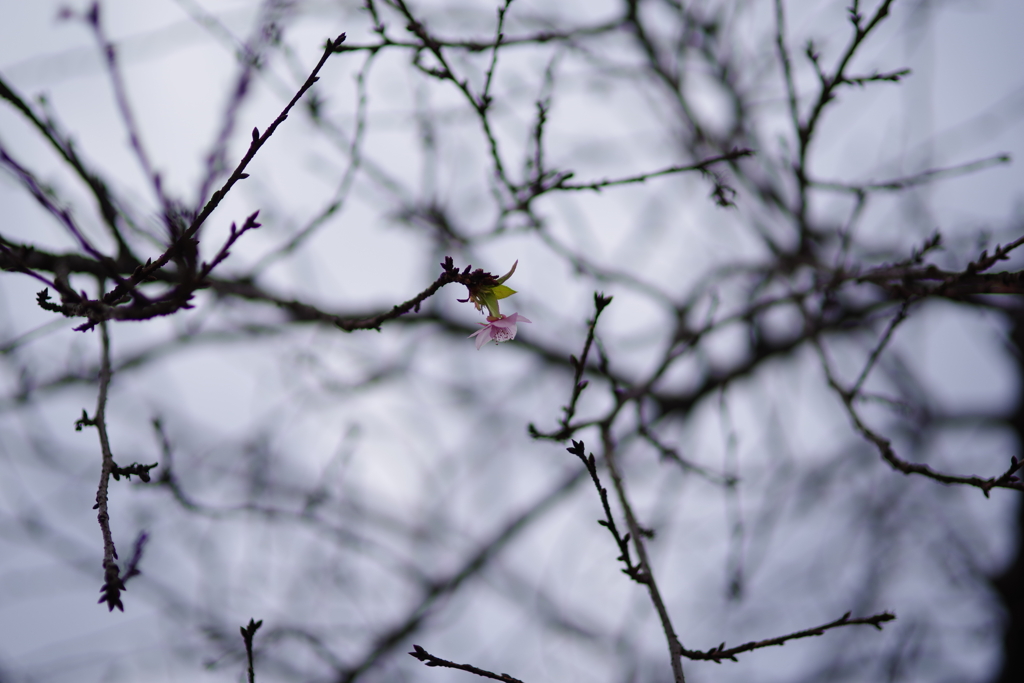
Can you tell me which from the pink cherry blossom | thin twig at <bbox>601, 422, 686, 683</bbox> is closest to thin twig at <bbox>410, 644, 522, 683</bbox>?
thin twig at <bbox>601, 422, 686, 683</bbox>

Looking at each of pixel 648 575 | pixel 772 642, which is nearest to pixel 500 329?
pixel 648 575

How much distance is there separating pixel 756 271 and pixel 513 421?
2.05 metres

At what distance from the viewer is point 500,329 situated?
118 centimetres

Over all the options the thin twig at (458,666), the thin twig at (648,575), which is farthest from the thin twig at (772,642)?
the thin twig at (458,666)

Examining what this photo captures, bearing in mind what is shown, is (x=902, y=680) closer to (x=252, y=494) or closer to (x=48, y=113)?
(x=252, y=494)

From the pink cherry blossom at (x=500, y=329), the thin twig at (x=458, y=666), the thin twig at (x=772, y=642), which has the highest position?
the pink cherry blossom at (x=500, y=329)

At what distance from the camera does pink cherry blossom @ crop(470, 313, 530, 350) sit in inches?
45.7

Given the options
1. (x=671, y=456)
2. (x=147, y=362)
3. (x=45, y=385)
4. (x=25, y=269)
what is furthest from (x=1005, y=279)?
(x=147, y=362)

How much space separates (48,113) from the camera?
50.9 inches

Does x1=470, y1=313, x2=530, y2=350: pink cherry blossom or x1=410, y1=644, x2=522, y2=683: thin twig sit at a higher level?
x1=470, y1=313, x2=530, y2=350: pink cherry blossom

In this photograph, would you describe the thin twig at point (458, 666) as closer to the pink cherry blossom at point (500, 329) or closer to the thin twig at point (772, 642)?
the thin twig at point (772, 642)

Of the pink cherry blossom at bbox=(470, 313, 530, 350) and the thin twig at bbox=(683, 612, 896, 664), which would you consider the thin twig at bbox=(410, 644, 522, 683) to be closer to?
the thin twig at bbox=(683, 612, 896, 664)

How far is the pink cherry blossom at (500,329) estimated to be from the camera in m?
1.16

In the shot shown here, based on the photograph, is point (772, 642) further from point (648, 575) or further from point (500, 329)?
point (500, 329)
